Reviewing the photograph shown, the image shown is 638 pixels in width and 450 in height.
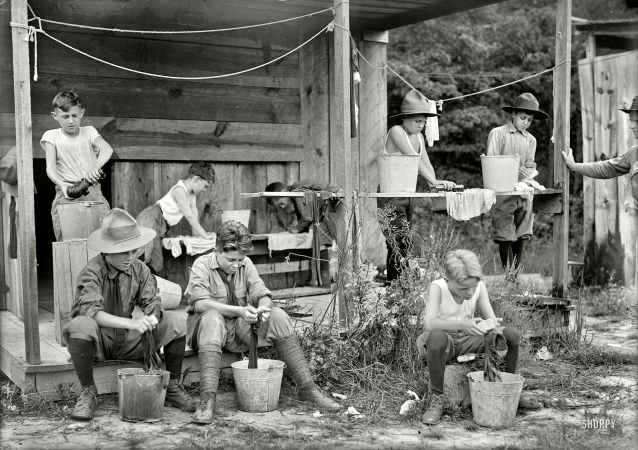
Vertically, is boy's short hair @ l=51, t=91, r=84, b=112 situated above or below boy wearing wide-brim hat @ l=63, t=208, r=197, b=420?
above

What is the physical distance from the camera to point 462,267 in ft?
16.7

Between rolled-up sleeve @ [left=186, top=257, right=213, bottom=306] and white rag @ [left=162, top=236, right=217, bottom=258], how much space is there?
225 cm

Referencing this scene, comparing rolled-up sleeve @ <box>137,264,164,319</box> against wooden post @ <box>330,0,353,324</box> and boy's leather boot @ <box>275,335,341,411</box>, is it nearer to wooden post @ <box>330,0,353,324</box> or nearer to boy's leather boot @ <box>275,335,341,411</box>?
boy's leather boot @ <box>275,335,341,411</box>

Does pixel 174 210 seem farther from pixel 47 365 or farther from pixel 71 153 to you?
pixel 47 365

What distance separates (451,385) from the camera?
5266 millimetres

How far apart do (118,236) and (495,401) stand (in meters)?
2.65

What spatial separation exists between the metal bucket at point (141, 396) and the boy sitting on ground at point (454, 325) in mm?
1689

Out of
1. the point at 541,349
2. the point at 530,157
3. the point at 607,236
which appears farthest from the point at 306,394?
the point at 607,236

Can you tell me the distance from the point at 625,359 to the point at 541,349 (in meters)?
0.70

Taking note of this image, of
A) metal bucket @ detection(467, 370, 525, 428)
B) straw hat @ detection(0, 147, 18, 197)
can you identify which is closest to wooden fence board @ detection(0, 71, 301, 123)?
straw hat @ detection(0, 147, 18, 197)

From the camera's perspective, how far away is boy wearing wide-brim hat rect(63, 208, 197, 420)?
4945 millimetres

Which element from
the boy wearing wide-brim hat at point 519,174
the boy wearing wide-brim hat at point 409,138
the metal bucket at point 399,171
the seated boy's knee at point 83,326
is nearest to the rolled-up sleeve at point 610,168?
the boy wearing wide-brim hat at point 519,174

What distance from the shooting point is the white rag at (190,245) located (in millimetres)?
7746

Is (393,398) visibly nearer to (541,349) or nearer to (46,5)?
(541,349)
